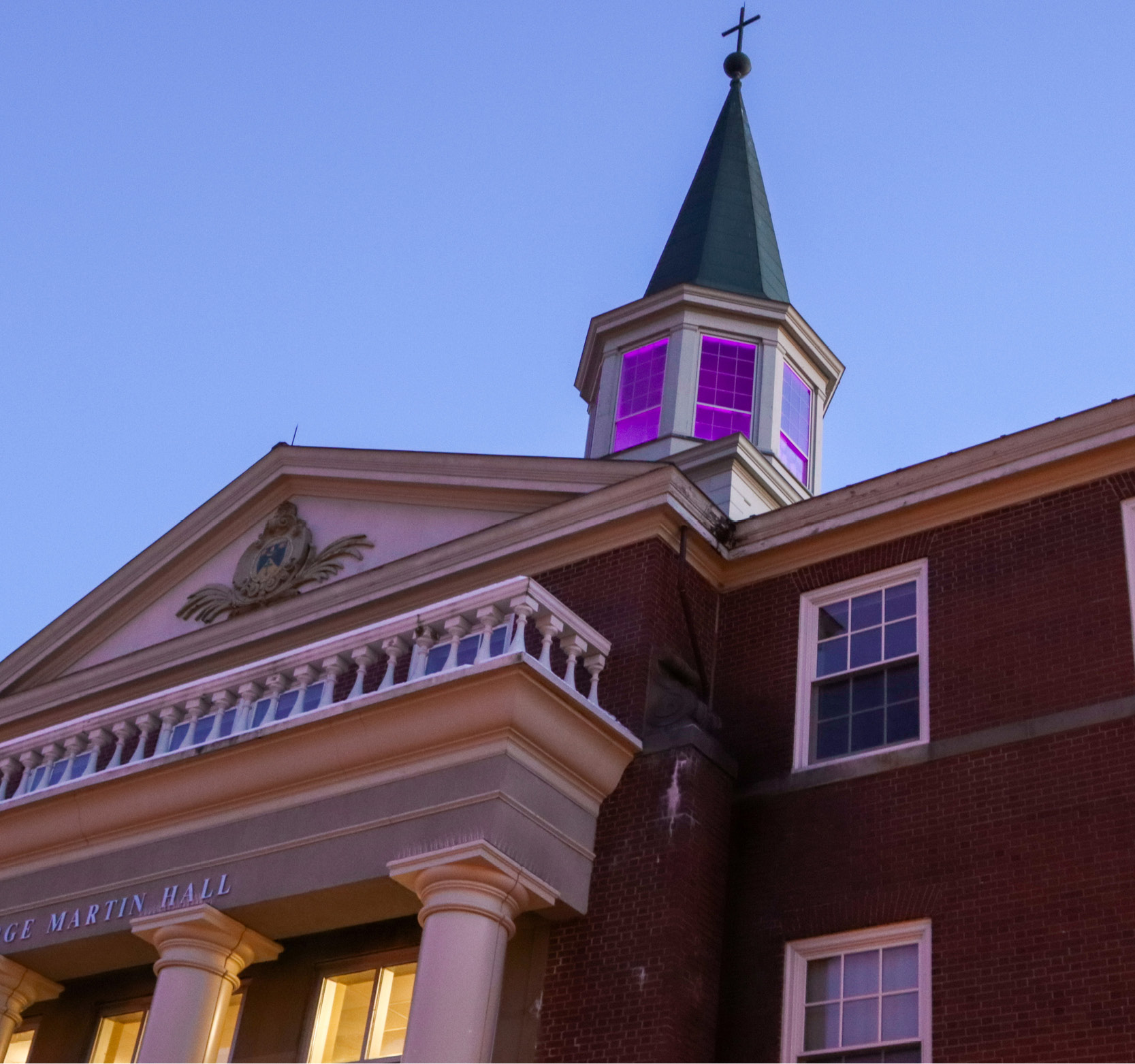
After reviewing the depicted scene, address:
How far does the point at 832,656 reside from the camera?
1553cm

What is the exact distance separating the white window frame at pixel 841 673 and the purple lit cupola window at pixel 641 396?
602 centimetres

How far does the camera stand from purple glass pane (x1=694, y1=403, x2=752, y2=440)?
21.5 m

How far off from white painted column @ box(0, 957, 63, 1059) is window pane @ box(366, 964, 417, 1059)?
383 centimetres

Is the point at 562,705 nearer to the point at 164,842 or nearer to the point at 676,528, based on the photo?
the point at 676,528

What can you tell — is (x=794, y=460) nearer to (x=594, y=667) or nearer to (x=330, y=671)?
(x=594, y=667)

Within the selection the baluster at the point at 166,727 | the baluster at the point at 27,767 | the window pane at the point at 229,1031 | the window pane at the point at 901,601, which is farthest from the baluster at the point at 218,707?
the window pane at the point at 901,601

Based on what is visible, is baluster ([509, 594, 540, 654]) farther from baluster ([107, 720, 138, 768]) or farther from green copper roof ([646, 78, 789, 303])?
green copper roof ([646, 78, 789, 303])

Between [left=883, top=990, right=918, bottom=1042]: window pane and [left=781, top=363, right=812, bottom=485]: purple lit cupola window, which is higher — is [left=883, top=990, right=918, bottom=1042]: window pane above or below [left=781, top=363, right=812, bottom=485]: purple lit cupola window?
below

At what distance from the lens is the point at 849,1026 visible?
13148mm

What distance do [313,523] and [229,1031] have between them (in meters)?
6.56

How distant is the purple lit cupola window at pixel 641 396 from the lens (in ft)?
71.8

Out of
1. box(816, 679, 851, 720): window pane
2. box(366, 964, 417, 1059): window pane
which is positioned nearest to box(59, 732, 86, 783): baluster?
box(366, 964, 417, 1059): window pane

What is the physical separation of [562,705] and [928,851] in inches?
127

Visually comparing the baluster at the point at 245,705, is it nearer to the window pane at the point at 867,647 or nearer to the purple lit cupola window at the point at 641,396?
the window pane at the point at 867,647
